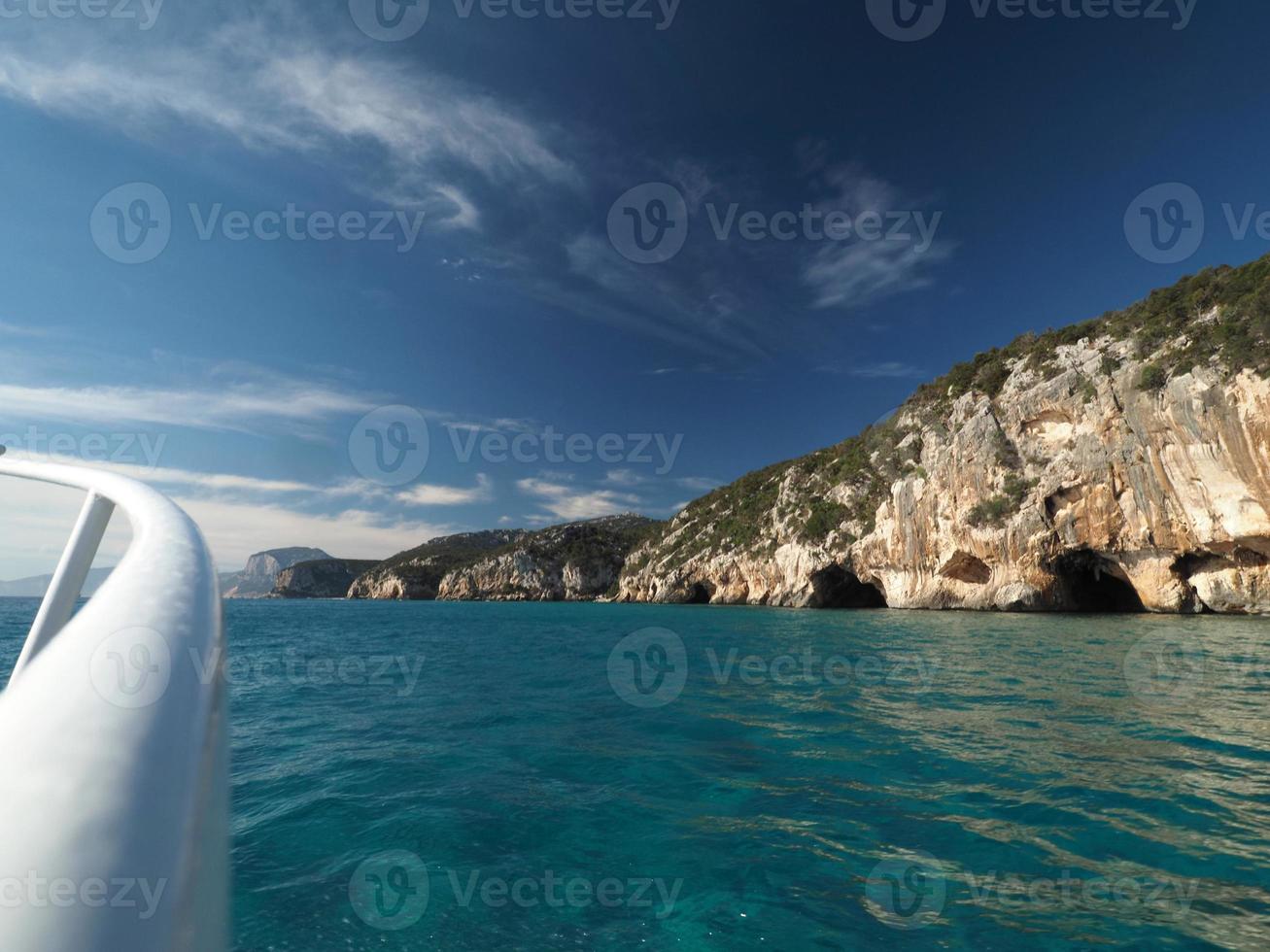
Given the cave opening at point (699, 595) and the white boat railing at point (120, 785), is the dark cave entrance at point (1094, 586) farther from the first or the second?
the white boat railing at point (120, 785)

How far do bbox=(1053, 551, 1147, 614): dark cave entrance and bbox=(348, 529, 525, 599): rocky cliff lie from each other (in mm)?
111583

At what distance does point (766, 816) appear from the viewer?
579 cm

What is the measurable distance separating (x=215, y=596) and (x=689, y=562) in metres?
76.5

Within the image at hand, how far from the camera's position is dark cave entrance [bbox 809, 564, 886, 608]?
184 feet

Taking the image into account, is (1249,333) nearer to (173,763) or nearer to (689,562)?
(173,763)

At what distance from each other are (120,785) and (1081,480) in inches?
1757

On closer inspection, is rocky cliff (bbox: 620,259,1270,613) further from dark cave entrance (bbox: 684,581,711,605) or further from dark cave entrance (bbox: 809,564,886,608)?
dark cave entrance (bbox: 684,581,711,605)

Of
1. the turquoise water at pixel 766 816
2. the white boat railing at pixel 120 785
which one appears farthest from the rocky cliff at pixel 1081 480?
the white boat railing at pixel 120 785

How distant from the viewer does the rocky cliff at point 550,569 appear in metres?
114

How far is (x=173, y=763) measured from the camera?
23.8 inches

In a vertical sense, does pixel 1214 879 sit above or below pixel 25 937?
below

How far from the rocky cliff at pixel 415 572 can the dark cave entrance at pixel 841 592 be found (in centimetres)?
8983

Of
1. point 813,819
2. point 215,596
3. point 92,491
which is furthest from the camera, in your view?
point 813,819

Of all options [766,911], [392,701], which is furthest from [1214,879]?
[392,701]
